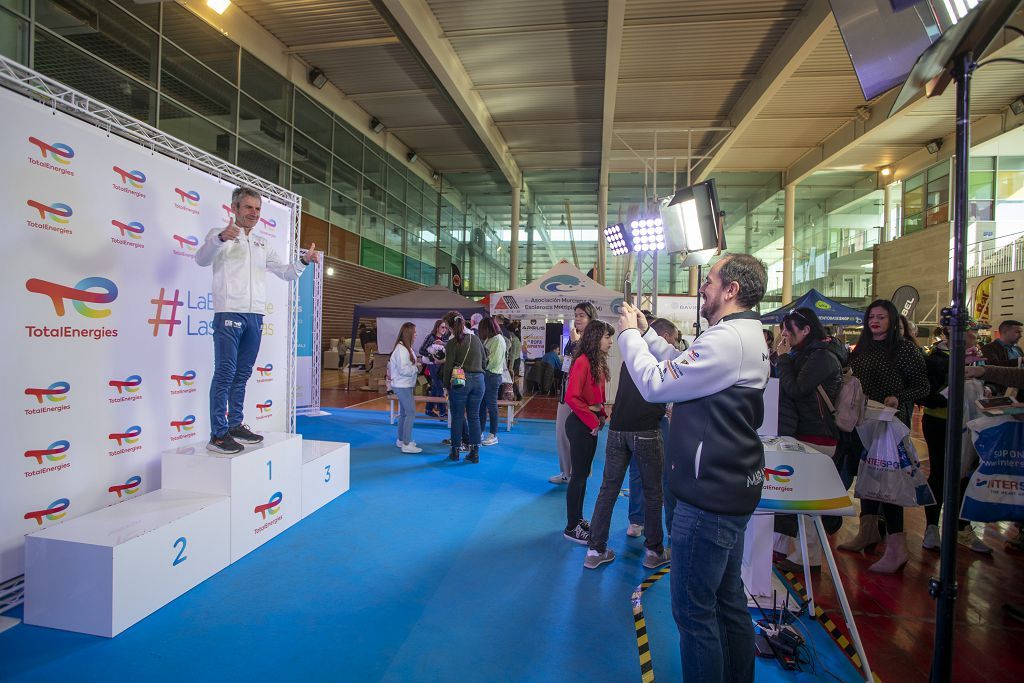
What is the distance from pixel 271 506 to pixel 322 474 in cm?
67

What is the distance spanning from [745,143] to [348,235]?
36.1 ft

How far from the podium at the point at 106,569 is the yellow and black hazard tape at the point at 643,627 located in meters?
2.34

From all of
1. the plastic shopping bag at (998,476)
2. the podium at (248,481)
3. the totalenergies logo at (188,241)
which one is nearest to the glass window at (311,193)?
the totalenergies logo at (188,241)

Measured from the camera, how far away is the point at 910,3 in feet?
4.66

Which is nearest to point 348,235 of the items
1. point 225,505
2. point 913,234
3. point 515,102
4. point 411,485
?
point 515,102

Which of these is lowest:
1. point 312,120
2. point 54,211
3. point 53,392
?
point 53,392

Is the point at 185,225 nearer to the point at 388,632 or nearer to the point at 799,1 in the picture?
the point at 388,632

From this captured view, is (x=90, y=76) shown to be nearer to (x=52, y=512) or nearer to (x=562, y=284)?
(x=52, y=512)

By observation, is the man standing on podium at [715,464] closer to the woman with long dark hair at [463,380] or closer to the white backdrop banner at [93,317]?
the white backdrop banner at [93,317]

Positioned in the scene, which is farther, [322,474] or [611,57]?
[611,57]

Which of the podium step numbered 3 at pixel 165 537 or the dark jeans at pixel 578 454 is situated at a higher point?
the dark jeans at pixel 578 454

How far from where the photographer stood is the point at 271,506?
3359mm

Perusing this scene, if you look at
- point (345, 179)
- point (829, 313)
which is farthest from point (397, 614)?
point (345, 179)

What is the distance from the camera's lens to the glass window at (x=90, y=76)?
242 inches
